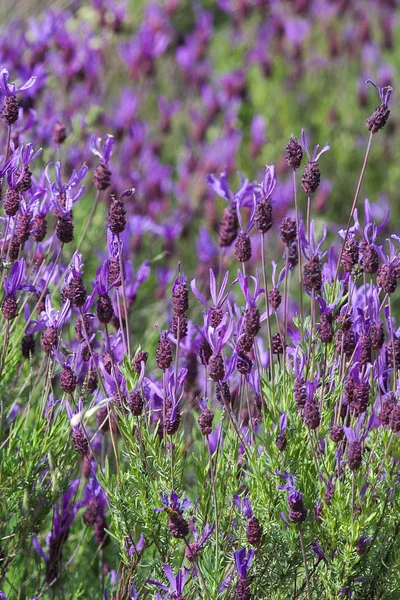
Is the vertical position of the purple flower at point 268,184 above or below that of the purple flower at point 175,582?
above

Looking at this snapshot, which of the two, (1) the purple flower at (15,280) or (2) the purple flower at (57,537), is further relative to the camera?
(2) the purple flower at (57,537)

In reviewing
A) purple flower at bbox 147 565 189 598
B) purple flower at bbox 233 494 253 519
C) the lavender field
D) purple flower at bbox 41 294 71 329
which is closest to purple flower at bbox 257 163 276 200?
the lavender field

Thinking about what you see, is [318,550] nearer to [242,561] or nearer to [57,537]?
[242,561]

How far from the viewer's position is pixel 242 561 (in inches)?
60.6

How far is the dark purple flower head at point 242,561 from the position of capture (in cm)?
152

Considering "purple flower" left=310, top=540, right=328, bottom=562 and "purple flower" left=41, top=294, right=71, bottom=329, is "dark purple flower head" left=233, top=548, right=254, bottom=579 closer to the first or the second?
"purple flower" left=310, top=540, right=328, bottom=562

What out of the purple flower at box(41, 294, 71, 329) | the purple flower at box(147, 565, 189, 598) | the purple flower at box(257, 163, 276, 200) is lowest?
the purple flower at box(147, 565, 189, 598)

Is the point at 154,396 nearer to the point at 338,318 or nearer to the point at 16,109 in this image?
the point at 338,318

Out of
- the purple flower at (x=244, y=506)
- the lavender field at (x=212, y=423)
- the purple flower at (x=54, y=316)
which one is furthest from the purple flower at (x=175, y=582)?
the purple flower at (x=54, y=316)

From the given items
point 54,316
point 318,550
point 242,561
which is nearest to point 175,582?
point 242,561

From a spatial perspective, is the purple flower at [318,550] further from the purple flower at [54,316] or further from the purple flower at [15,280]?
the purple flower at [15,280]

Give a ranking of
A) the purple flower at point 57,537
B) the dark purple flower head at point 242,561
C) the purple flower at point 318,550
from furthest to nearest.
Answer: the purple flower at point 57,537 → the purple flower at point 318,550 → the dark purple flower head at point 242,561

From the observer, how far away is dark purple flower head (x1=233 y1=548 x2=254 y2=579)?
5.00ft

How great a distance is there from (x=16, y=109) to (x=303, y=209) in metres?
2.92
